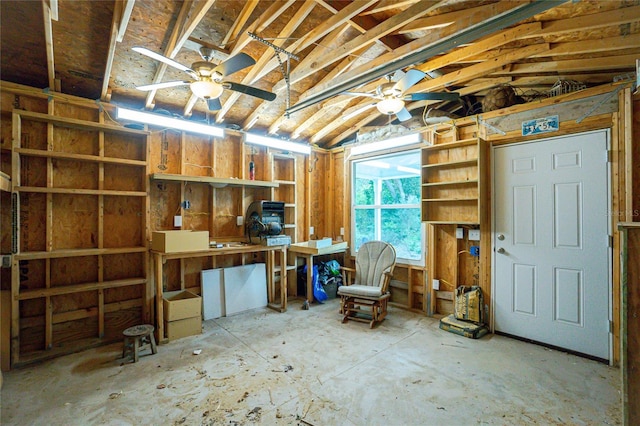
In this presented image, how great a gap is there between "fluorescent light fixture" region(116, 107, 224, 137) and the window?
2.53 m

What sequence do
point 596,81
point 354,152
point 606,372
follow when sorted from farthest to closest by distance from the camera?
point 354,152
point 596,81
point 606,372

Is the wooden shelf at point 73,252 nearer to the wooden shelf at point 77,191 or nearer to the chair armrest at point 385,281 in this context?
the wooden shelf at point 77,191

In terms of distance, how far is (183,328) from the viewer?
3.48 m

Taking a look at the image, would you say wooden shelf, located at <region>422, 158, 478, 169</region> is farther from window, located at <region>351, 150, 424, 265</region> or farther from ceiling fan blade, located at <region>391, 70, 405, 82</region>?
ceiling fan blade, located at <region>391, 70, 405, 82</region>

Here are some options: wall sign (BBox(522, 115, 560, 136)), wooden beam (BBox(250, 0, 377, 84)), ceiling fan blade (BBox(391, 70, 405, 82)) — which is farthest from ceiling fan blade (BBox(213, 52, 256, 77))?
wall sign (BBox(522, 115, 560, 136))

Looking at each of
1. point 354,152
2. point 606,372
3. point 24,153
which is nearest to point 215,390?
point 24,153

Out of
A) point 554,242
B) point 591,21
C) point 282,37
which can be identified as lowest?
point 554,242

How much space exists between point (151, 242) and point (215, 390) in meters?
2.01

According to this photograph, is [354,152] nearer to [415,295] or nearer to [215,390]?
[415,295]

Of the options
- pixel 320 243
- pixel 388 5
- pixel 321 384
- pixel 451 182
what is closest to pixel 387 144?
pixel 451 182

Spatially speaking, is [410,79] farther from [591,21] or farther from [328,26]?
[591,21]

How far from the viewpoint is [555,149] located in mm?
3271

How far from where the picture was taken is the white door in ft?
9.83

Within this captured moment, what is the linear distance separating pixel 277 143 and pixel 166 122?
1623 millimetres
